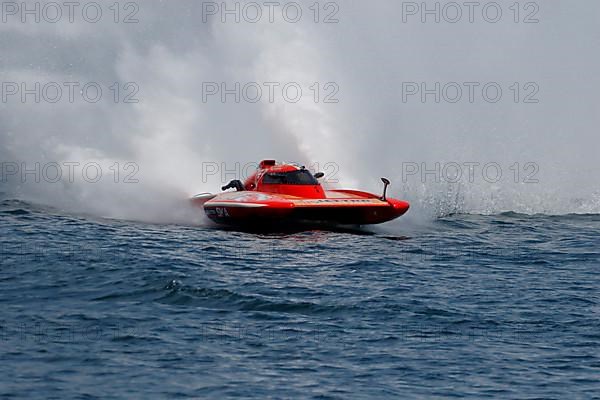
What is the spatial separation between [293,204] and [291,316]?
23.0 feet

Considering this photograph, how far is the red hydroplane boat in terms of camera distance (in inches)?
770

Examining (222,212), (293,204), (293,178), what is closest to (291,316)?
(293,204)

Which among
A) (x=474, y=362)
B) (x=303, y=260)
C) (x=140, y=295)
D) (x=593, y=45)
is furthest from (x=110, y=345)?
(x=593, y=45)

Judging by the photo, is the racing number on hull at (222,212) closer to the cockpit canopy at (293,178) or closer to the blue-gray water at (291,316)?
the blue-gray water at (291,316)

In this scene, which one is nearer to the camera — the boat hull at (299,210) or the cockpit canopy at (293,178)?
the boat hull at (299,210)

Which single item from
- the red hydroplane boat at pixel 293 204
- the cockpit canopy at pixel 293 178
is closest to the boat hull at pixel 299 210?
the red hydroplane boat at pixel 293 204

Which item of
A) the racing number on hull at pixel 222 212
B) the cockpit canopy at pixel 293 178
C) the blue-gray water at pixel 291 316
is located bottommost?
the blue-gray water at pixel 291 316

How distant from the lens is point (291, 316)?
41.1 ft

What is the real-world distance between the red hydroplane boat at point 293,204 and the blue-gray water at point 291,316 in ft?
2.45

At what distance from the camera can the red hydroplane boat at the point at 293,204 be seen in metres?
19.5

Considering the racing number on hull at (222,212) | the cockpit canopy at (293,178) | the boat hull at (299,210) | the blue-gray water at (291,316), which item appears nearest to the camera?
the blue-gray water at (291,316)

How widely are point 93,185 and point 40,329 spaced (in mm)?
12675

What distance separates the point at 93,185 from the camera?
23.8m

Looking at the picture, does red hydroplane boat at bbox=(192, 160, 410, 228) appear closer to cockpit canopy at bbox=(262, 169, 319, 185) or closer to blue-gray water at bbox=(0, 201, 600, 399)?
cockpit canopy at bbox=(262, 169, 319, 185)
